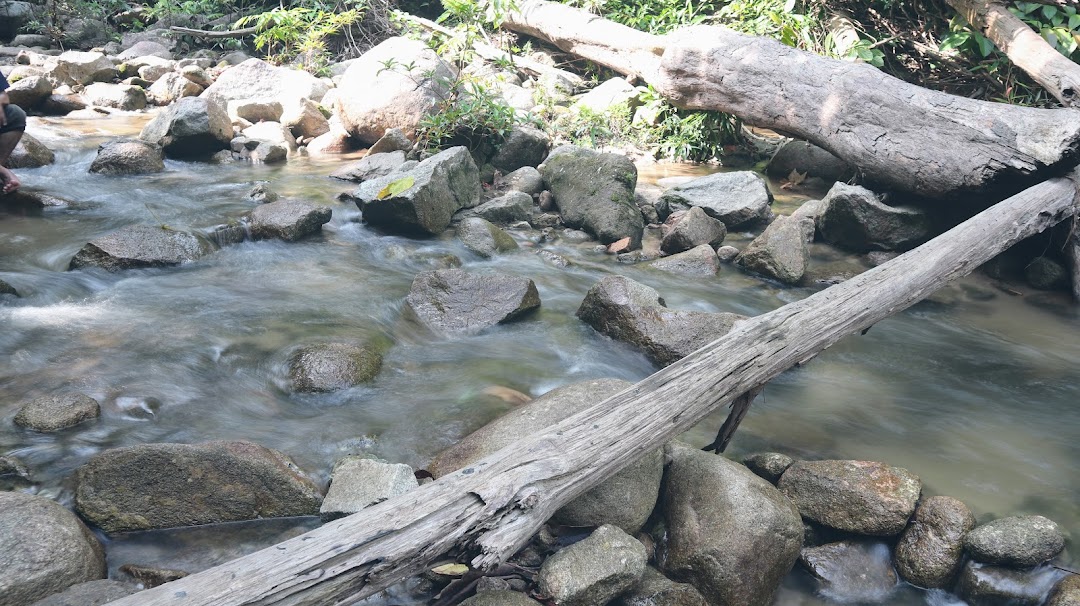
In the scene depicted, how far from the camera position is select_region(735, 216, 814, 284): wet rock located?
241 inches

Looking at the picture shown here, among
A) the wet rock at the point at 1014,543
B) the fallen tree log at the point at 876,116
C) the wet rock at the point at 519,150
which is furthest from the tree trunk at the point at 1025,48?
the wet rock at the point at 1014,543

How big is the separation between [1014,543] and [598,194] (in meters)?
4.72

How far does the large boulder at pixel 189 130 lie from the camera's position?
318 inches

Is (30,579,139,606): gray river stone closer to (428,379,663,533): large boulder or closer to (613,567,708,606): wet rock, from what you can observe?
(428,379,663,533): large boulder

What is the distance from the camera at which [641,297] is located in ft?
15.4

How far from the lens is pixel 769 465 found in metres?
3.33

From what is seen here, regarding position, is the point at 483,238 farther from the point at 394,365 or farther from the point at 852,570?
the point at 852,570

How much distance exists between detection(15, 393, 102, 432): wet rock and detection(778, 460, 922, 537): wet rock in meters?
3.07

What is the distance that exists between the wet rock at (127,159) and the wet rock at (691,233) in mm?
5226

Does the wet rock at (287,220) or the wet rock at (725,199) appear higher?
the wet rock at (725,199)

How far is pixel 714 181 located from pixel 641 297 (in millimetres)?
3172

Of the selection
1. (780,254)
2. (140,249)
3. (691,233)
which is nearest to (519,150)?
(691,233)

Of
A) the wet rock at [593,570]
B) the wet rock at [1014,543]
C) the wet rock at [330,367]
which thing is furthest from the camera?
the wet rock at [330,367]

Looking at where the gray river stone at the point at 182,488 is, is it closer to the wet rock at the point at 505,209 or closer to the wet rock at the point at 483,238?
the wet rock at the point at 483,238
